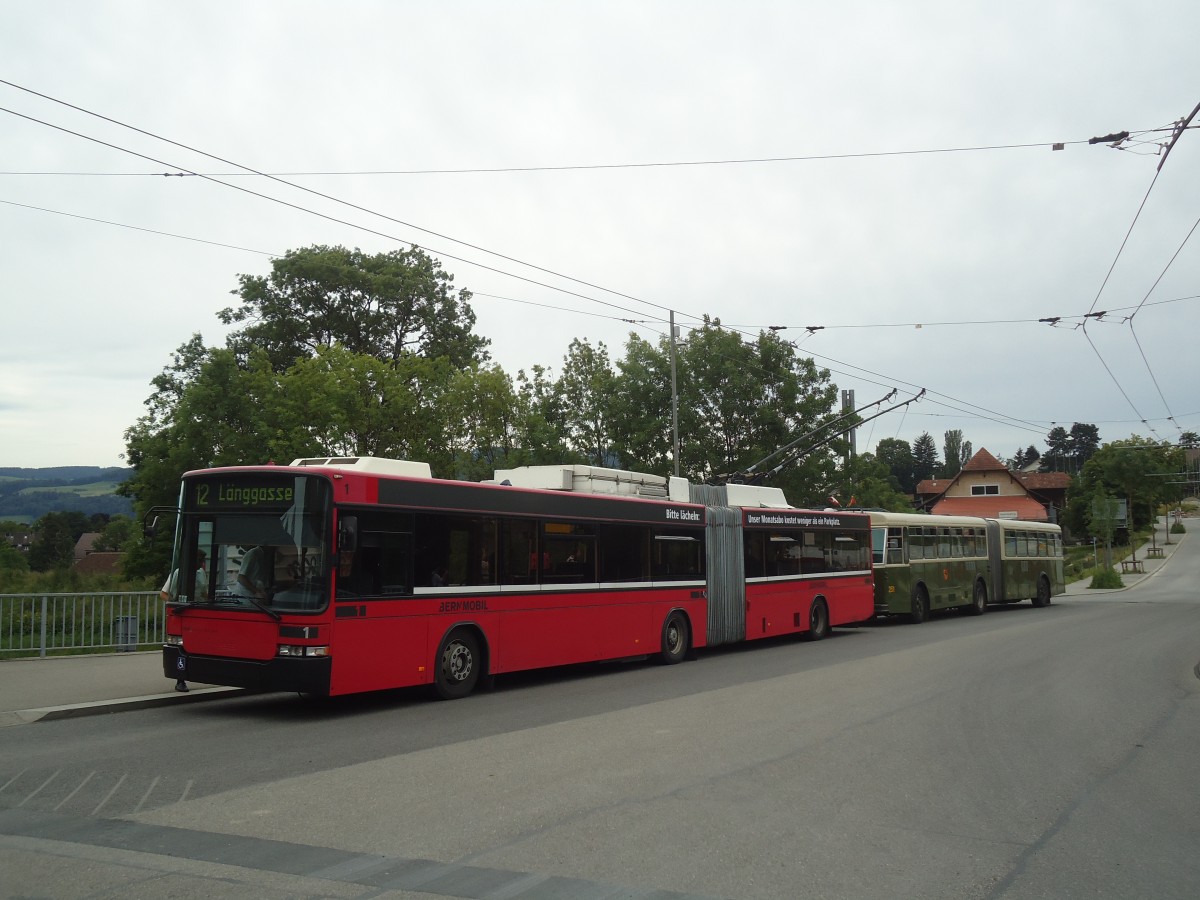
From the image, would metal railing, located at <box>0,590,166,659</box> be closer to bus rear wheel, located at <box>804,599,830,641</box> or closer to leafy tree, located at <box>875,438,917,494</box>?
bus rear wheel, located at <box>804,599,830,641</box>

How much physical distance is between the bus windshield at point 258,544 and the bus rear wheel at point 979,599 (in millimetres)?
24862

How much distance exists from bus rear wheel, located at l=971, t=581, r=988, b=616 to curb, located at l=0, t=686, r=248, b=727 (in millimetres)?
24317

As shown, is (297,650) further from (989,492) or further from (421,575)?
(989,492)

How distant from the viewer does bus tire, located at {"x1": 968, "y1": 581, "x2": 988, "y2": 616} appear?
103 feet

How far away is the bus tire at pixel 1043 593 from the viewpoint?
1396 inches

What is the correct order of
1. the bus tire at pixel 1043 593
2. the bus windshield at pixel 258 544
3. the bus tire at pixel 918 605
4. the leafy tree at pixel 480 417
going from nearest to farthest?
the bus windshield at pixel 258 544 < the bus tire at pixel 918 605 < the leafy tree at pixel 480 417 < the bus tire at pixel 1043 593

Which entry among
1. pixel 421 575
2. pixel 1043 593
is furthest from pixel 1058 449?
pixel 421 575

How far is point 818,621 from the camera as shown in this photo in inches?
882

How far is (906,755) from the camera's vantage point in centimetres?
898

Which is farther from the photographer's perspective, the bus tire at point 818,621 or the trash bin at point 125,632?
the bus tire at point 818,621

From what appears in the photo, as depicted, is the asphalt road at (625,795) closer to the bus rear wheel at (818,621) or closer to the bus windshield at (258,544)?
the bus windshield at (258,544)

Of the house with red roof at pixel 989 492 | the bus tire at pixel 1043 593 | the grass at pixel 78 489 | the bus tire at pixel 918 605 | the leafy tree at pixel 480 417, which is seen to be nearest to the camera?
the bus tire at pixel 918 605

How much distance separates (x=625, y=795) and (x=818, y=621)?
1585cm

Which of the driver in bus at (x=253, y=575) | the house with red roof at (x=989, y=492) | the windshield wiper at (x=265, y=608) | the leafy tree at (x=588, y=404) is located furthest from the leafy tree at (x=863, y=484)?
the house with red roof at (x=989, y=492)
